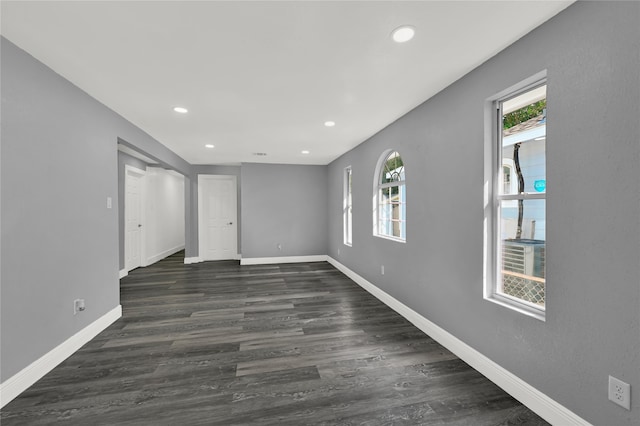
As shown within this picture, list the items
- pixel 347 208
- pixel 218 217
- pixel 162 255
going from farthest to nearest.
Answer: pixel 162 255 < pixel 218 217 < pixel 347 208

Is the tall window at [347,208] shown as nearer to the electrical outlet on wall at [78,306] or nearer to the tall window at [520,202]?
the tall window at [520,202]

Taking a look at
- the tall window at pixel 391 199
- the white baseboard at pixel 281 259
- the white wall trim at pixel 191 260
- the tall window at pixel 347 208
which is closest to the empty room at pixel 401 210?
the tall window at pixel 391 199

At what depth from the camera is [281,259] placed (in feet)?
21.6

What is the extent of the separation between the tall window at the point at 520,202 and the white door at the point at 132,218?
6.07 m

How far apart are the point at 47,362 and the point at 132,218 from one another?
4.18 meters

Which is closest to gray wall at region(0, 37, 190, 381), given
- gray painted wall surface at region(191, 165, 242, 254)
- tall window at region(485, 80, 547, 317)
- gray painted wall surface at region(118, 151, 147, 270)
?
gray painted wall surface at region(118, 151, 147, 270)

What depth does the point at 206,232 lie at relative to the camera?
6.89 metres

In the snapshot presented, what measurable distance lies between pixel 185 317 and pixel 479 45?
3869mm

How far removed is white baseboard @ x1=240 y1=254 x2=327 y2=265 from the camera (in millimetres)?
6434

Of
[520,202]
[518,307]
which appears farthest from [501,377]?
[520,202]

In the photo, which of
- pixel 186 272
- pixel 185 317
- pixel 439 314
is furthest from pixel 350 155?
pixel 186 272

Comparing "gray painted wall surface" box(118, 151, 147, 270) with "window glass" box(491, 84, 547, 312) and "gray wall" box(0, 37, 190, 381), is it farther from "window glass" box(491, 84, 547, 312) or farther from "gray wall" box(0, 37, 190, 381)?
"window glass" box(491, 84, 547, 312)

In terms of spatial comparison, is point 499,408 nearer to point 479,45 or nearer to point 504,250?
point 504,250

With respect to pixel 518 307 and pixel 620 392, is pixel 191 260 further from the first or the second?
pixel 620 392
